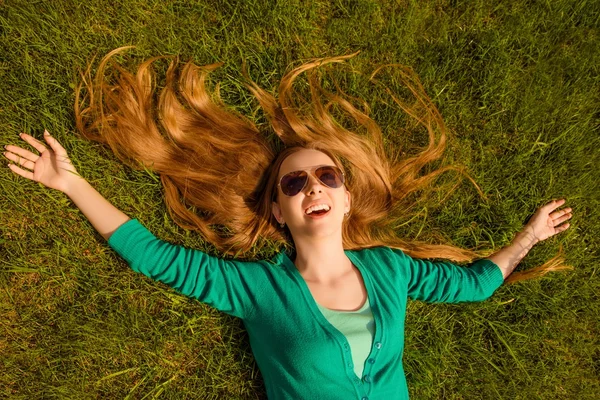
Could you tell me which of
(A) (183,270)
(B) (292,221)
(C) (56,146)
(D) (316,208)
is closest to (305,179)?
(D) (316,208)

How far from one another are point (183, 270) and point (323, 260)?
0.93 meters

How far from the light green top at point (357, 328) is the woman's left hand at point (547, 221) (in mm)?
1578

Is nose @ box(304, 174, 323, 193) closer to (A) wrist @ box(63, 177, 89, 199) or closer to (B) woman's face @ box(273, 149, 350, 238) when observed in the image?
(B) woman's face @ box(273, 149, 350, 238)

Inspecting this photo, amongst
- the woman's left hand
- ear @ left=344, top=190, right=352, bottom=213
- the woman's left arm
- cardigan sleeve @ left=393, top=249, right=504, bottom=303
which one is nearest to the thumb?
ear @ left=344, top=190, right=352, bottom=213

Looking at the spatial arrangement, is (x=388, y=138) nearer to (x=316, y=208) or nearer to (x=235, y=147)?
(x=316, y=208)

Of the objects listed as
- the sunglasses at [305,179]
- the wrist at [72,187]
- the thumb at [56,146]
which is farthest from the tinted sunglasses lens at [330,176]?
the thumb at [56,146]

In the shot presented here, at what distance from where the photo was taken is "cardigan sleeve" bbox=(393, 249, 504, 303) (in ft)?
11.1

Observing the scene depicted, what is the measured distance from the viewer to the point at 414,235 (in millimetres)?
3730

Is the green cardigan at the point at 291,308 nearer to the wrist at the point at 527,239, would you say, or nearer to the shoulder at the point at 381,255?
the shoulder at the point at 381,255

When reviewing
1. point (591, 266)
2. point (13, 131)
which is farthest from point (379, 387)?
point (13, 131)

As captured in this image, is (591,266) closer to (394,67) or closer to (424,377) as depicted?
(424,377)

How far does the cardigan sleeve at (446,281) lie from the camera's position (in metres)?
3.38

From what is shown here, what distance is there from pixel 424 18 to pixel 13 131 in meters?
3.19

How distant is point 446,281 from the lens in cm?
339
